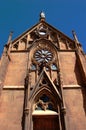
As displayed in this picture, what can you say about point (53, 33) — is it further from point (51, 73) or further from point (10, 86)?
point (10, 86)

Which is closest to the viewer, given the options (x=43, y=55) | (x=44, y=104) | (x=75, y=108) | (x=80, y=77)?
(x=75, y=108)

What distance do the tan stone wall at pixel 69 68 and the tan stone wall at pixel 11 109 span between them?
356 centimetres

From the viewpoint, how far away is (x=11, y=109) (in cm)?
1195

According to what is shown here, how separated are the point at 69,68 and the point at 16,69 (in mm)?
4119

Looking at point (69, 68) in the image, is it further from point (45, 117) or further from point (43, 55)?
point (45, 117)

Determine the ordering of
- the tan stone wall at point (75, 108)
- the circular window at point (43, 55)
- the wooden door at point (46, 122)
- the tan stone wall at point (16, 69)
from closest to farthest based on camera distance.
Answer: the tan stone wall at point (75, 108) < the wooden door at point (46, 122) < the tan stone wall at point (16, 69) < the circular window at point (43, 55)

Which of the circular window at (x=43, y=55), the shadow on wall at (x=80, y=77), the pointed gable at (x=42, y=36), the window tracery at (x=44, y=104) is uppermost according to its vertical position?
the pointed gable at (x=42, y=36)

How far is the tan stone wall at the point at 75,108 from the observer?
11250 mm

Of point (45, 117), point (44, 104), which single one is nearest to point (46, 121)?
point (45, 117)

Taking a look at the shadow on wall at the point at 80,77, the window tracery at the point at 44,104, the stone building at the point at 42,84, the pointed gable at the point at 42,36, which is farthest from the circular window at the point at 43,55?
the window tracery at the point at 44,104

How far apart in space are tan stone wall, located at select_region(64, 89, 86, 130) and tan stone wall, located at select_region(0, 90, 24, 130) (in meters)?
2.92

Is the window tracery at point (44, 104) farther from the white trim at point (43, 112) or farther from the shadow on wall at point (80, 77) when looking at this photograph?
the shadow on wall at point (80, 77)

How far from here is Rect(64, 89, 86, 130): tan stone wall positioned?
11250 mm

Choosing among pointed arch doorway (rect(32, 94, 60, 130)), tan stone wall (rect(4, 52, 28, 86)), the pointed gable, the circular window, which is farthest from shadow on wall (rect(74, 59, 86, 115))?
tan stone wall (rect(4, 52, 28, 86))
